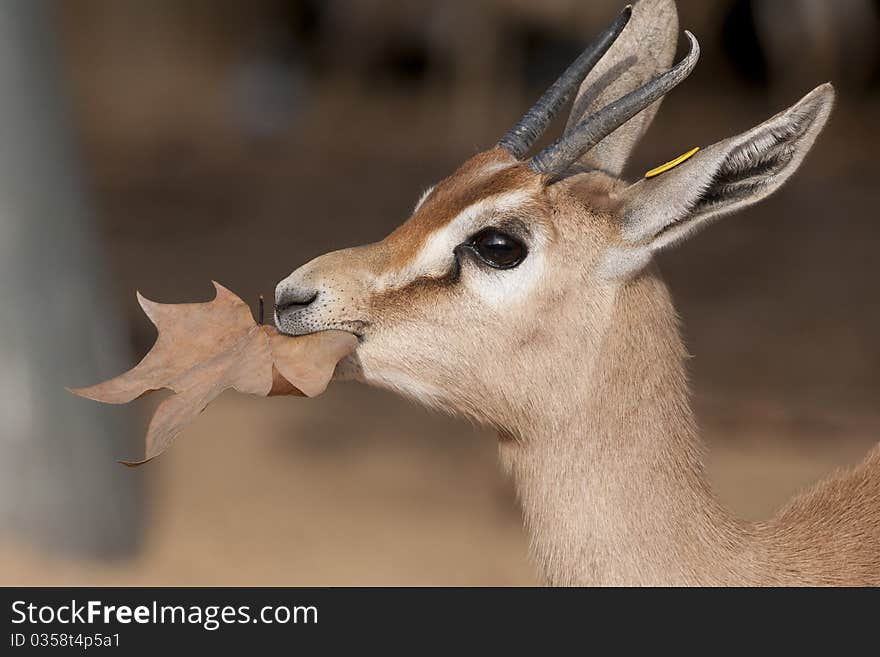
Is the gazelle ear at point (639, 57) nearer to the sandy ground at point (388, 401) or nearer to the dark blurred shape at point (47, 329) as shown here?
the sandy ground at point (388, 401)

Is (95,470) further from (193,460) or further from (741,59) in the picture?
(741,59)

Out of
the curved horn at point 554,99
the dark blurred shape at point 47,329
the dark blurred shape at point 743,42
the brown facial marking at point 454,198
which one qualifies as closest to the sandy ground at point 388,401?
the dark blurred shape at point 47,329

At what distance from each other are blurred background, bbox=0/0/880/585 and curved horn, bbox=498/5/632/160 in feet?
4.22

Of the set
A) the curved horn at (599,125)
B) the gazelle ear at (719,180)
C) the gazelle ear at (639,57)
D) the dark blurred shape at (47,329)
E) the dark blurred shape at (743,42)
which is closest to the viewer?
the gazelle ear at (719,180)

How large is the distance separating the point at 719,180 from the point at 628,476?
2.54ft

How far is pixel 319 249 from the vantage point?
37.4 feet

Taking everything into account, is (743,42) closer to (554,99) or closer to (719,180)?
(554,99)

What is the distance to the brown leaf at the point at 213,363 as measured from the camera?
3.38m

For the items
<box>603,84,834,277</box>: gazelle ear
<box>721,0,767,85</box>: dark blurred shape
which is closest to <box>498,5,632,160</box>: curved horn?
<box>603,84,834,277</box>: gazelle ear

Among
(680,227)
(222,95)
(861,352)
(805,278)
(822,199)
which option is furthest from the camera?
(222,95)

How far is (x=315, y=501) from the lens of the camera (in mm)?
7367

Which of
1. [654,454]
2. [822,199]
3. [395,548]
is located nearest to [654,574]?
[654,454]

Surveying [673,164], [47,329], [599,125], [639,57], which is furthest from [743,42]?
[673,164]

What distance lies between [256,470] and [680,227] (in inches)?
186
